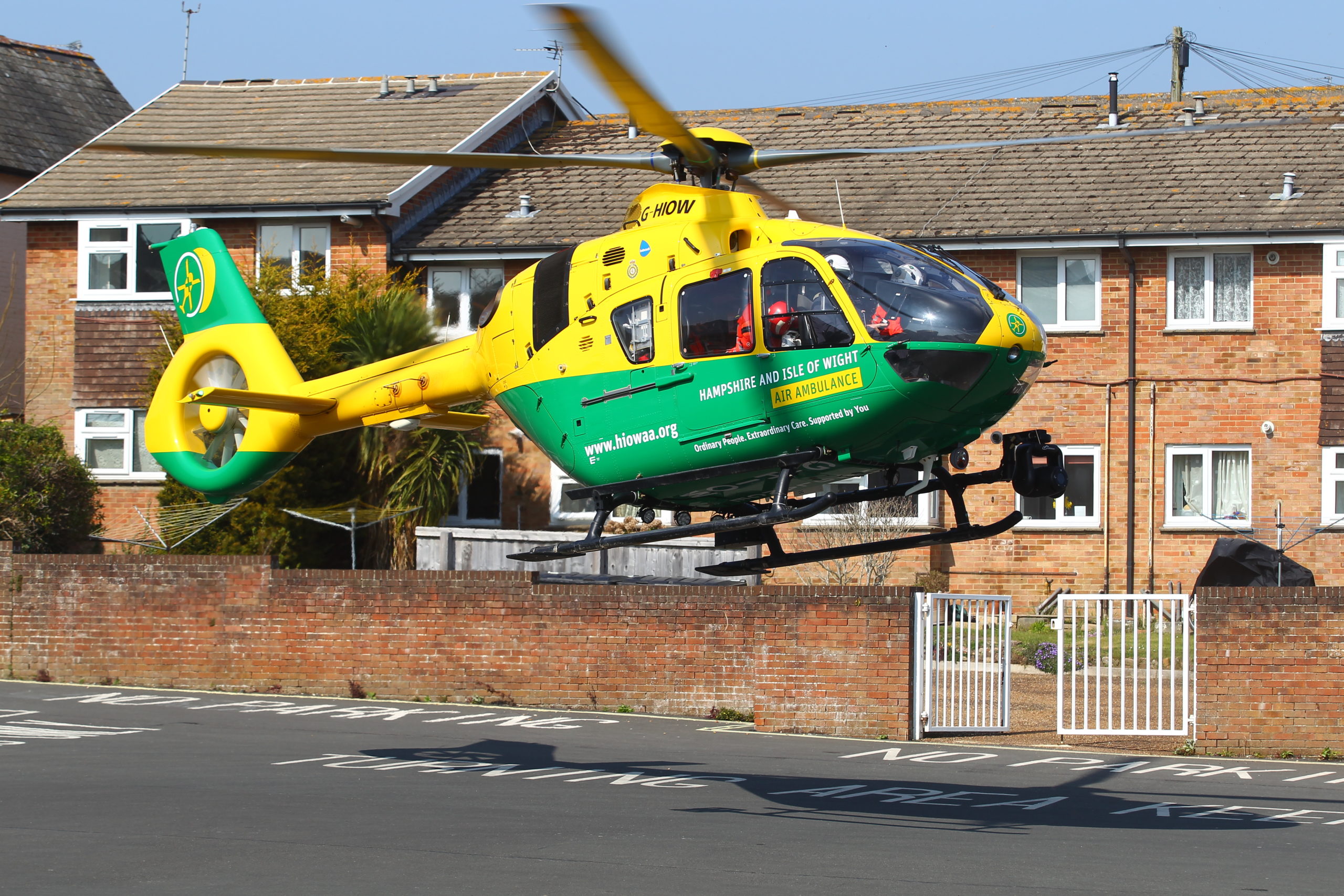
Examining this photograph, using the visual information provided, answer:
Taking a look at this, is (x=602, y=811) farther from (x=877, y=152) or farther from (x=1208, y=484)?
(x=1208, y=484)

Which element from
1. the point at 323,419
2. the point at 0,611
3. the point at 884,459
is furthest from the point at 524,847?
the point at 0,611

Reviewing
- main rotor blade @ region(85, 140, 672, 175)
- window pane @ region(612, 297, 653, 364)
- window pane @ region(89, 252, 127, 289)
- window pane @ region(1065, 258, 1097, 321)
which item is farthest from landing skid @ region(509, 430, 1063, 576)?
window pane @ region(89, 252, 127, 289)

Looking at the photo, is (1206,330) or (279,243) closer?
(1206,330)

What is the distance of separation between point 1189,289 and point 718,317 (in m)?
17.4

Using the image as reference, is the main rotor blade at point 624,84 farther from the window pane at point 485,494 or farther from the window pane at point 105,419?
the window pane at point 105,419

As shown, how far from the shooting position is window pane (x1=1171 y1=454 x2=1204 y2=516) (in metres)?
26.4

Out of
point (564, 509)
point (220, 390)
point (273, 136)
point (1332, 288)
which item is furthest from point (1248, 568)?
point (273, 136)

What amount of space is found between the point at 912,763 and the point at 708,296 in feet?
22.7

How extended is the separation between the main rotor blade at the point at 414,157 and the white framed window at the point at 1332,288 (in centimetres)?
1739

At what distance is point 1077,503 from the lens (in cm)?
2662

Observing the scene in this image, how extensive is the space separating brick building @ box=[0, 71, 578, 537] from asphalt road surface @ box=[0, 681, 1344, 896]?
1069 cm

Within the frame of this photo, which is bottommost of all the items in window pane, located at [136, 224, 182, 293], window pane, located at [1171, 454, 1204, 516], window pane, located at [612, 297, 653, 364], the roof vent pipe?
window pane, located at [1171, 454, 1204, 516]

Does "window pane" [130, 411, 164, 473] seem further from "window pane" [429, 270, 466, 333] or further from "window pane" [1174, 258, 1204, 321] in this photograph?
"window pane" [1174, 258, 1204, 321]

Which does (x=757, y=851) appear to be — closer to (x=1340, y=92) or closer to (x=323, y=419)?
(x=323, y=419)
